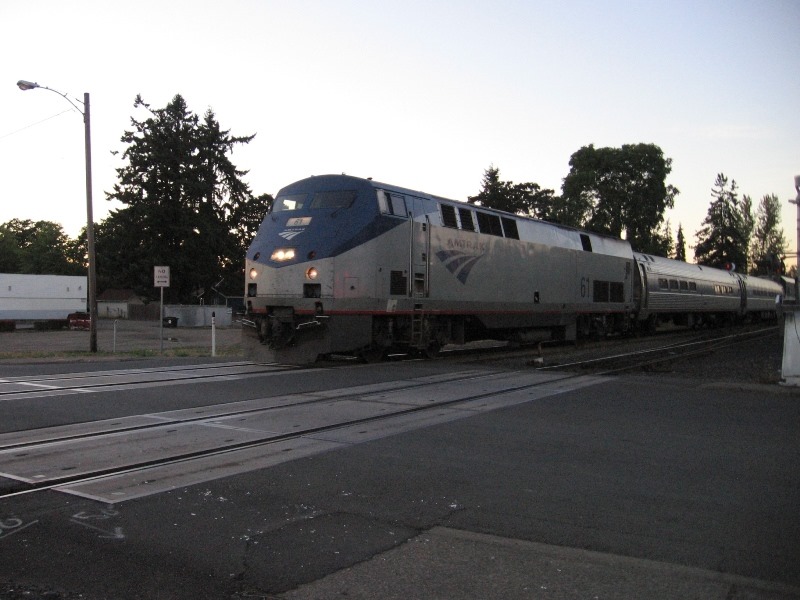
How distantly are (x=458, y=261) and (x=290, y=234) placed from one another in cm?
461

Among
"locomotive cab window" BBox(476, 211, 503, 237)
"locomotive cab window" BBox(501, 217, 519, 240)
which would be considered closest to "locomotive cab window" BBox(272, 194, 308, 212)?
"locomotive cab window" BBox(476, 211, 503, 237)

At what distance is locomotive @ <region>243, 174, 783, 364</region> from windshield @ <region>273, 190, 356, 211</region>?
0.10 feet

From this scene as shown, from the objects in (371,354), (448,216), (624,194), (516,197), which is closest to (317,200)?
(448,216)

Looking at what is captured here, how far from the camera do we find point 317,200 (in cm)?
1636

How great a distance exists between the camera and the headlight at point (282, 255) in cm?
1588

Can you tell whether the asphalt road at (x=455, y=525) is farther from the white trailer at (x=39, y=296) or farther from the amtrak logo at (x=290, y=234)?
the white trailer at (x=39, y=296)

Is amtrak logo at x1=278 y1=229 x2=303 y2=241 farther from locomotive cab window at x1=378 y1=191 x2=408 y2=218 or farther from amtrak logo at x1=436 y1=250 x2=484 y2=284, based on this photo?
amtrak logo at x1=436 y1=250 x2=484 y2=284

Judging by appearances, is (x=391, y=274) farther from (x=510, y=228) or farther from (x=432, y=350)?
(x=510, y=228)

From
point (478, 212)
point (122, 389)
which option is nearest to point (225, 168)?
point (478, 212)

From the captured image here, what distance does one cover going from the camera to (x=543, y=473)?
21.7ft

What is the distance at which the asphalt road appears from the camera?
4074mm

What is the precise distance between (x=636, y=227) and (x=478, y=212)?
4205 centimetres

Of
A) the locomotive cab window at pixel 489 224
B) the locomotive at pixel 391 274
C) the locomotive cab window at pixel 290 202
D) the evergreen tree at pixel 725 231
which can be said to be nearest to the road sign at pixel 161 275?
the locomotive at pixel 391 274

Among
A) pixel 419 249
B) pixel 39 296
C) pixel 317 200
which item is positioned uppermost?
pixel 317 200
